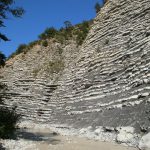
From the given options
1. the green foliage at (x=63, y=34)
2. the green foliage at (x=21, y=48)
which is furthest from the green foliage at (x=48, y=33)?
the green foliage at (x=21, y=48)

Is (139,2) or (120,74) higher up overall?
(139,2)

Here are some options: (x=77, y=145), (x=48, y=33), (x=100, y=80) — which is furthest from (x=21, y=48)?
(x=77, y=145)

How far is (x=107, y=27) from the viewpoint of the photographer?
2980 cm

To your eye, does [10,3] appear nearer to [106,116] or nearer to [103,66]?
[106,116]

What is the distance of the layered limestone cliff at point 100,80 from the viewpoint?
18047mm

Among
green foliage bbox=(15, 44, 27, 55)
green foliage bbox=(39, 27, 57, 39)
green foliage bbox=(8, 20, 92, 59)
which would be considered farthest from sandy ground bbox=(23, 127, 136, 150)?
green foliage bbox=(15, 44, 27, 55)

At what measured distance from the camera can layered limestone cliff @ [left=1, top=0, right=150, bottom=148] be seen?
18.0 metres

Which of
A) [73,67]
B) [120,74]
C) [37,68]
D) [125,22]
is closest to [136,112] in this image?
[120,74]

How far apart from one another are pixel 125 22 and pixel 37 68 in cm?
1442

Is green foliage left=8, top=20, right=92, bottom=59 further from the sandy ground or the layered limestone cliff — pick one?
the sandy ground

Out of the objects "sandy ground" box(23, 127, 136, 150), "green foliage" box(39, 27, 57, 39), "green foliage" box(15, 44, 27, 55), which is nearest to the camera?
"sandy ground" box(23, 127, 136, 150)

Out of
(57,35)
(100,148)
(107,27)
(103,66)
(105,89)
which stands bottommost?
(100,148)

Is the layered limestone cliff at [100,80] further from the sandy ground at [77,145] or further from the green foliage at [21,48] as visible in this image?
the green foliage at [21,48]

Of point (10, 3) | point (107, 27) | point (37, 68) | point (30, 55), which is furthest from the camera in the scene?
point (30, 55)
